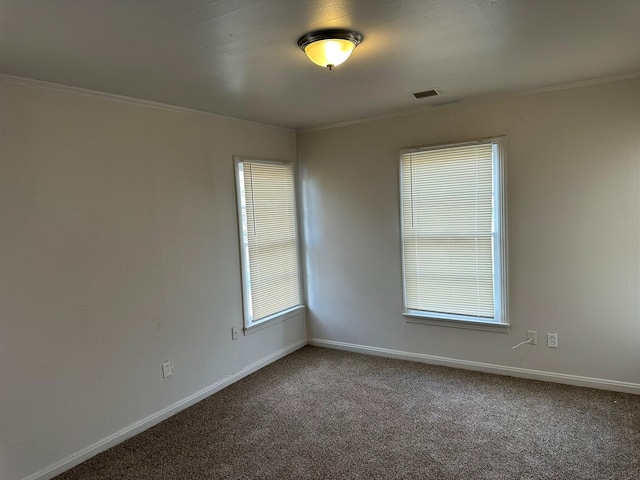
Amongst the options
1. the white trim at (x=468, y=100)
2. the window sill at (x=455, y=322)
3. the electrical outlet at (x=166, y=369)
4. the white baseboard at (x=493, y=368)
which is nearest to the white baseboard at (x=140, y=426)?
the electrical outlet at (x=166, y=369)

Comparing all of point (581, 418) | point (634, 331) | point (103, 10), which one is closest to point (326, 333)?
point (581, 418)

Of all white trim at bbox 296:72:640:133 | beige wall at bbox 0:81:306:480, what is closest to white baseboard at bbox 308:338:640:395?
beige wall at bbox 0:81:306:480

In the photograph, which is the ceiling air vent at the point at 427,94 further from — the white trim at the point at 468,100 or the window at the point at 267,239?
the window at the point at 267,239

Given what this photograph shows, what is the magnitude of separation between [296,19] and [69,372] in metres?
2.43

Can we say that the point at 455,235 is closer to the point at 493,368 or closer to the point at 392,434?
the point at 493,368

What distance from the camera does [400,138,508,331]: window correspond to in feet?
11.5

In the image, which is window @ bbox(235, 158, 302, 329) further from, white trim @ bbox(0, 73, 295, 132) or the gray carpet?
the gray carpet

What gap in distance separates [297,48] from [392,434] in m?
2.44

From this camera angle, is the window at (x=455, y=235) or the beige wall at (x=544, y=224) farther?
the window at (x=455, y=235)

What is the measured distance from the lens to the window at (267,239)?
3861 mm

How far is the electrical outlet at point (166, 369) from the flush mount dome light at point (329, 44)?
243cm

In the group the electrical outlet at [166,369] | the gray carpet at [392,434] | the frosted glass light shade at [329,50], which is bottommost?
the gray carpet at [392,434]

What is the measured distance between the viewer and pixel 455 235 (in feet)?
12.1

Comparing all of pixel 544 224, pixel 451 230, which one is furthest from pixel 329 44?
pixel 544 224
